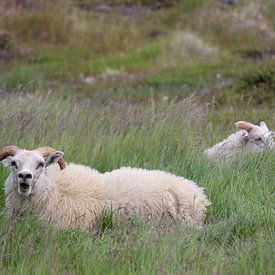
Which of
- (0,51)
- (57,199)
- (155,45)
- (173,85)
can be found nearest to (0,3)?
(0,51)

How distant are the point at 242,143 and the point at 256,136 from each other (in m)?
0.25

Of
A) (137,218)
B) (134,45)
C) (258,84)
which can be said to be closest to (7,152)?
(137,218)

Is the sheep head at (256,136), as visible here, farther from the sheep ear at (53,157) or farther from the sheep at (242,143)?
the sheep ear at (53,157)

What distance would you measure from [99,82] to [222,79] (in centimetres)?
341

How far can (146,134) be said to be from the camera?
37.9ft

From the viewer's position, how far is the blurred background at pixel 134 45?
24.2 meters

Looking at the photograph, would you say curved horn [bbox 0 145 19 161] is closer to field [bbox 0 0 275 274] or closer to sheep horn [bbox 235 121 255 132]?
field [bbox 0 0 275 274]

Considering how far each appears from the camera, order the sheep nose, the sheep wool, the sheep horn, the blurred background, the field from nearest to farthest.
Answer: the field
the sheep nose
the sheep wool
the sheep horn
the blurred background

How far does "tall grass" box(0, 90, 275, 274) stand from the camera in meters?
7.02

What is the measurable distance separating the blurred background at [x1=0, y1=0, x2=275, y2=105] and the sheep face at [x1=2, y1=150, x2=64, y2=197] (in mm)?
13401

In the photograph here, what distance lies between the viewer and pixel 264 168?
10562 millimetres

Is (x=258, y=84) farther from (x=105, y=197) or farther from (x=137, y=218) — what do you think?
(x=137, y=218)

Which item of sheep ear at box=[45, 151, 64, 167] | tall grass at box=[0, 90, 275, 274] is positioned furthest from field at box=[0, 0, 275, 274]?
sheep ear at box=[45, 151, 64, 167]

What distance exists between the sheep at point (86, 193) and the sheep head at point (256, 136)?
8.10 feet
